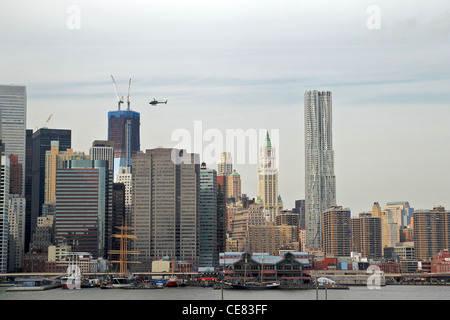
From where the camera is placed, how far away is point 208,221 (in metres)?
82.0

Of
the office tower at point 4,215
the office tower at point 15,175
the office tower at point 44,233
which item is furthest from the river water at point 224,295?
the office tower at point 15,175

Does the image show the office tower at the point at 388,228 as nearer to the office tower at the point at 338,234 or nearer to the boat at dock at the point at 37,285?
the office tower at the point at 338,234

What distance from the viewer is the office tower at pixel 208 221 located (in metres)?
79.9

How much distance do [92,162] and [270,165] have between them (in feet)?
202

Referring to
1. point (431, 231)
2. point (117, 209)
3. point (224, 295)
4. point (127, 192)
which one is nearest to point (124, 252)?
point (117, 209)

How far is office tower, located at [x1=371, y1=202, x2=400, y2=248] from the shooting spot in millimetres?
96188

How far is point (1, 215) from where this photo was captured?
236 feet

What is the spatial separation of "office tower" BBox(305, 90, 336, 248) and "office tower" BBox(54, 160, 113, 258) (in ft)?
126

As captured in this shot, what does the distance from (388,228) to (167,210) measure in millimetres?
37841

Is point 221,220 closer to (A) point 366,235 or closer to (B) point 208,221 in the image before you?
(B) point 208,221

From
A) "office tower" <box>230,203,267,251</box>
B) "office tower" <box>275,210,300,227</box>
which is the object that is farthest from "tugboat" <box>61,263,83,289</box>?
"office tower" <box>275,210,300,227</box>

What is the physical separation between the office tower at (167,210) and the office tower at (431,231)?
31.2 metres
